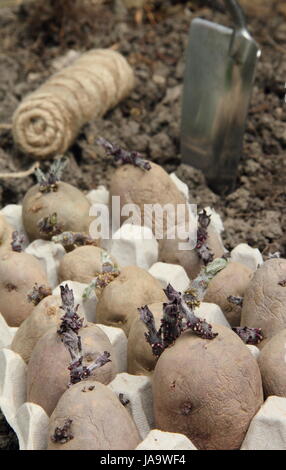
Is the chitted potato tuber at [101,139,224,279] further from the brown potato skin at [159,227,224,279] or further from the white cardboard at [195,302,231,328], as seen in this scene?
the white cardboard at [195,302,231,328]

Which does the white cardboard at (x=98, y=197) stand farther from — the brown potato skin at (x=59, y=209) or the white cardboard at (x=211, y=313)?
the white cardboard at (x=211, y=313)

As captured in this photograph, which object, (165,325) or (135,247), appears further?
(135,247)

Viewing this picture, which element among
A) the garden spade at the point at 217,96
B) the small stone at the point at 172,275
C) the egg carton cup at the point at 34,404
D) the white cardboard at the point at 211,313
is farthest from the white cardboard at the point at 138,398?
the garden spade at the point at 217,96

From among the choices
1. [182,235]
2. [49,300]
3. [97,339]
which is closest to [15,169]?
[182,235]

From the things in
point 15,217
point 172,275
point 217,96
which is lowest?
point 15,217

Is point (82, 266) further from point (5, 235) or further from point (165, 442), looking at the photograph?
point (165, 442)

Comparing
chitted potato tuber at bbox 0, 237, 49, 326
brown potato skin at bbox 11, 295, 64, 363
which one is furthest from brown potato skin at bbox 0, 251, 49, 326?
brown potato skin at bbox 11, 295, 64, 363

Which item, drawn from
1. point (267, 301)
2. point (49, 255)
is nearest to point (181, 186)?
point (49, 255)
